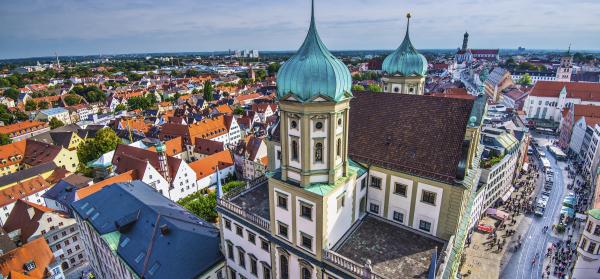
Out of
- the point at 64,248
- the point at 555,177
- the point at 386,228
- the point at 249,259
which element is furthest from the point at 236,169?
the point at 555,177

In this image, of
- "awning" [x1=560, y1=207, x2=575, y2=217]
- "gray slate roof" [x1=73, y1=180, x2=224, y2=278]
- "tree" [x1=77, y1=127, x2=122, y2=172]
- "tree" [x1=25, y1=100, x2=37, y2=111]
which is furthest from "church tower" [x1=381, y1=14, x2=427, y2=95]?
"tree" [x1=25, y1=100, x2=37, y2=111]

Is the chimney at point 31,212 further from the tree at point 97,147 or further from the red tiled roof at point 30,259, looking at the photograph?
the tree at point 97,147

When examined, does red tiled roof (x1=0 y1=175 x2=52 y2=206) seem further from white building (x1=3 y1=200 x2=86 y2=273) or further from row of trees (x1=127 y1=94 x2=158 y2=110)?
row of trees (x1=127 y1=94 x2=158 y2=110)

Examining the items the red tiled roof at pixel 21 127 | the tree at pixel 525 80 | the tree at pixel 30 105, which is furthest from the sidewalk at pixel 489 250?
the tree at pixel 30 105

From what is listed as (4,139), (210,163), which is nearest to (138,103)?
(4,139)

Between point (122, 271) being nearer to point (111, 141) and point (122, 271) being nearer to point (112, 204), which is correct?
point (112, 204)

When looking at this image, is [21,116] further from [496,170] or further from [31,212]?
[496,170]
